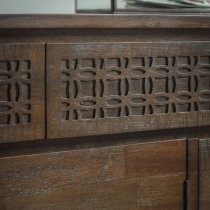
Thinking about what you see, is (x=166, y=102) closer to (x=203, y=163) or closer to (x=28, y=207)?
(x=203, y=163)

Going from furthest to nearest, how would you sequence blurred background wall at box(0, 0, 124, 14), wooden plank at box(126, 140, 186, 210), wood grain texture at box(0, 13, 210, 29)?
blurred background wall at box(0, 0, 124, 14), wooden plank at box(126, 140, 186, 210), wood grain texture at box(0, 13, 210, 29)

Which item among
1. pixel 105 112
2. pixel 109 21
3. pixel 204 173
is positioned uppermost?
pixel 109 21

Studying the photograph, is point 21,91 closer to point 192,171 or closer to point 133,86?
point 133,86

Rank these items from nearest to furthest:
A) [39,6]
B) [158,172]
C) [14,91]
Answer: [14,91], [158,172], [39,6]

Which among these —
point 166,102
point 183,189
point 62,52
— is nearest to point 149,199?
point 183,189

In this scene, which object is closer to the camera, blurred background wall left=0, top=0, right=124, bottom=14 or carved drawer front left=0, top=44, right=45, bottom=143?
carved drawer front left=0, top=44, right=45, bottom=143

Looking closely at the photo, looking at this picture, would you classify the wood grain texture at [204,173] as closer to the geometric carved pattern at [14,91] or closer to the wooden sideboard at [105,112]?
the wooden sideboard at [105,112]

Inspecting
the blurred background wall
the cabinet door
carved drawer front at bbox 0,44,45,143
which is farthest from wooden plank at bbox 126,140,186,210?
the blurred background wall

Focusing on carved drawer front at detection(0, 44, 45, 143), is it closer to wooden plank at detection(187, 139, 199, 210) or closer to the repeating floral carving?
the repeating floral carving

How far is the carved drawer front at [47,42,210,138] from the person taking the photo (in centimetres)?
83

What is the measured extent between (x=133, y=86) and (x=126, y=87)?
14mm

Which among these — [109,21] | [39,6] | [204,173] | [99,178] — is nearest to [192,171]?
[204,173]

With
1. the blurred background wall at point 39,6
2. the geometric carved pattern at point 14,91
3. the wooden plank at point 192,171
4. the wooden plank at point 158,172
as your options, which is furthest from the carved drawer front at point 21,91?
the blurred background wall at point 39,6

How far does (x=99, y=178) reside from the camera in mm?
874
